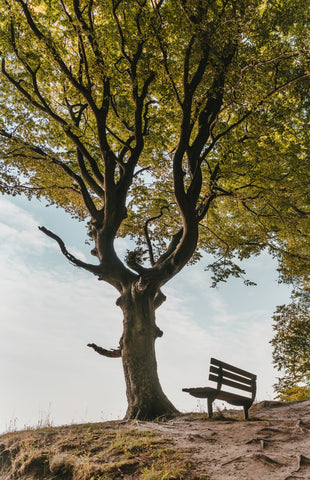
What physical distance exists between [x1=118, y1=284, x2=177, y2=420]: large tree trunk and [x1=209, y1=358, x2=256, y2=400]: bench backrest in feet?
5.14

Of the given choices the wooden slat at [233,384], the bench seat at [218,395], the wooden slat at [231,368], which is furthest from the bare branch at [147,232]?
the bench seat at [218,395]

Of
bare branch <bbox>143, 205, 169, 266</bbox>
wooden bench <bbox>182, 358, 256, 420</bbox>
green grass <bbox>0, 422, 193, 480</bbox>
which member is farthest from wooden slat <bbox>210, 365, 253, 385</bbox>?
bare branch <bbox>143, 205, 169, 266</bbox>

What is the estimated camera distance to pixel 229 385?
26.9 feet

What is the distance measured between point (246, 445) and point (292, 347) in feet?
39.0

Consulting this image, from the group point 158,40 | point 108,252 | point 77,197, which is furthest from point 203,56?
point 77,197

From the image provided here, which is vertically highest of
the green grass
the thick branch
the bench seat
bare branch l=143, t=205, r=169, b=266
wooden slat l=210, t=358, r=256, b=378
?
bare branch l=143, t=205, r=169, b=266

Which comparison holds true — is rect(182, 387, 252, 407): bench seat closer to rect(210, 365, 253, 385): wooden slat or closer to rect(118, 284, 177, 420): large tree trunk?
rect(210, 365, 253, 385): wooden slat

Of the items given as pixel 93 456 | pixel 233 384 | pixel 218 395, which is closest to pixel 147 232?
pixel 233 384

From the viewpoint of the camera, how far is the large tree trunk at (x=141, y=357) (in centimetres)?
838

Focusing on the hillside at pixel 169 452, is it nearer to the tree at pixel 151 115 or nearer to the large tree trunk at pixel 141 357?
the large tree trunk at pixel 141 357

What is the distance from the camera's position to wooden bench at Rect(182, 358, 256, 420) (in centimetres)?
752

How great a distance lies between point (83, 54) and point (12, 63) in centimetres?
333

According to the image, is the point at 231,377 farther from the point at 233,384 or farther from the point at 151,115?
the point at 151,115

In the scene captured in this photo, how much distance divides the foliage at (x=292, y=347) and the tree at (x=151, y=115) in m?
3.61
